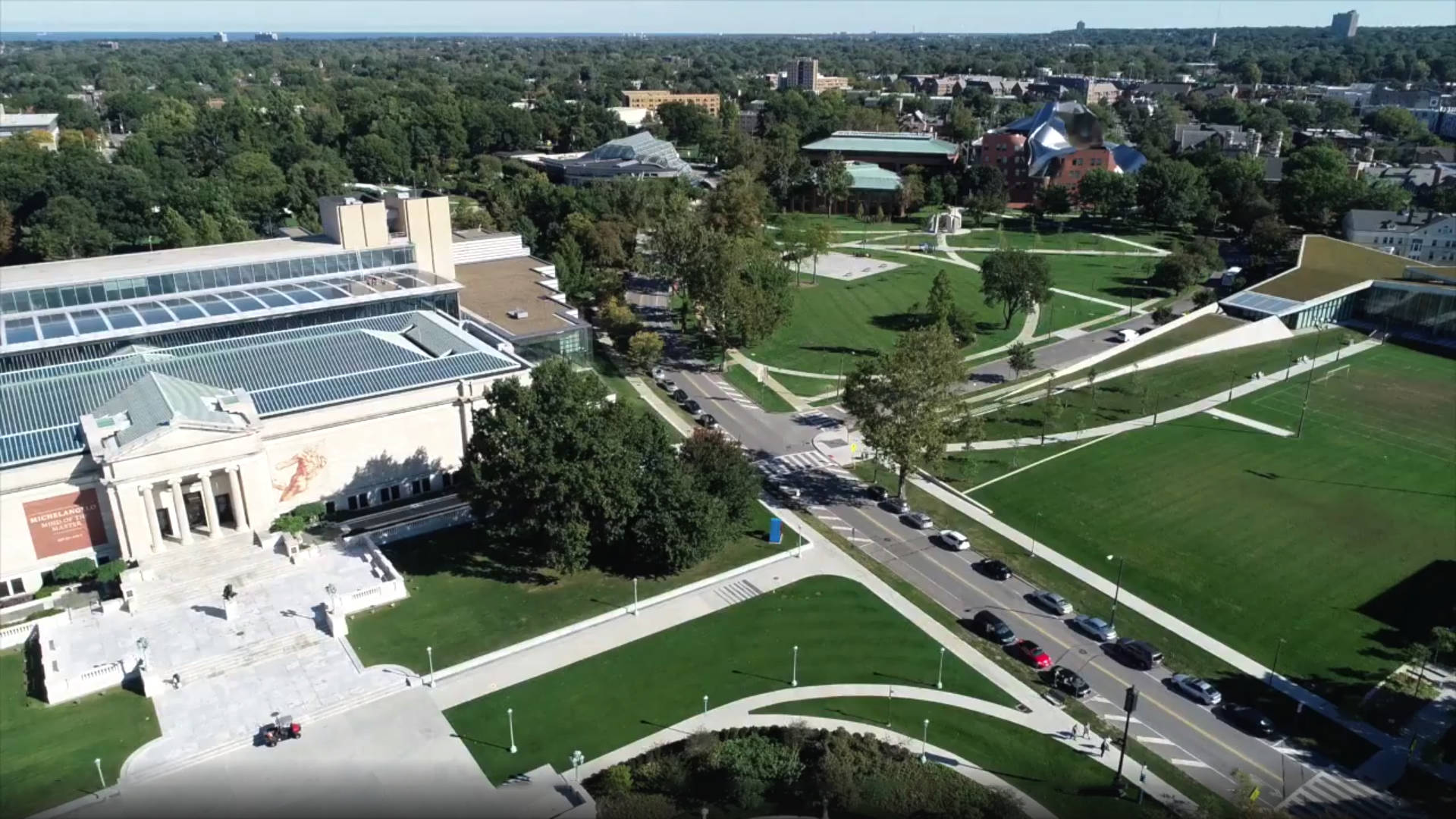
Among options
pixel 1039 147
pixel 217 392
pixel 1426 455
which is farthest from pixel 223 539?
pixel 1039 147

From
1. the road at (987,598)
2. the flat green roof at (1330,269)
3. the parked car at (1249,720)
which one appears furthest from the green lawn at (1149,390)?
the parked car at (1249,720)

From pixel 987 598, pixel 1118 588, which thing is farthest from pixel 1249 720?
pixel 987 598

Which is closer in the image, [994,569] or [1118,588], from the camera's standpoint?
[1118,588]

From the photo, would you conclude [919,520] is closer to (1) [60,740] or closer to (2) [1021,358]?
(2) [1021,358]

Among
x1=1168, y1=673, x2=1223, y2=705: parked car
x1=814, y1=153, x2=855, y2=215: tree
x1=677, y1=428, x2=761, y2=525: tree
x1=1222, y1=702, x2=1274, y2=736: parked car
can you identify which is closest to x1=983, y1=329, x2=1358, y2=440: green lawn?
x1=677, y1=428, x2=761, y2=525: tree

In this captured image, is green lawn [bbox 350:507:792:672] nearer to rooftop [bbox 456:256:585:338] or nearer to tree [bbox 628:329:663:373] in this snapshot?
rooftop [bbox 456:256:585:338]

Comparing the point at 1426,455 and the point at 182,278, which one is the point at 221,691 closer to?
the point at 182,278

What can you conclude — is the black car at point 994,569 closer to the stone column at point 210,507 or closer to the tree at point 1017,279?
the stone column at point 210,507
